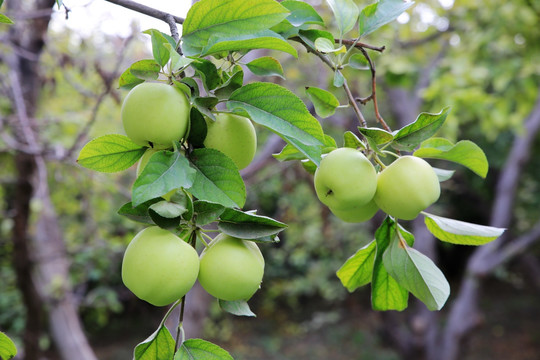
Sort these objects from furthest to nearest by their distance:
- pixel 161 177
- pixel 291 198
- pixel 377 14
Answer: pixel 291 198 < pixel 377 14 < pixel 161 177

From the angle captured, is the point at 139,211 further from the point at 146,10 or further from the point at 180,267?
the point at 146,10

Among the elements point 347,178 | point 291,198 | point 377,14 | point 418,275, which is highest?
point 377,14

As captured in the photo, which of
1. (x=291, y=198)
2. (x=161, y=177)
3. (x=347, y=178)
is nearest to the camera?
(x=161, y=177)

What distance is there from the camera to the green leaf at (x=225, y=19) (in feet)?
1.49

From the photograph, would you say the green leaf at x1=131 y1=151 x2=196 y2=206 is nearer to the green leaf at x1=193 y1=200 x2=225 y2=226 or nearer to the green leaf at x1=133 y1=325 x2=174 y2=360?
the green leaf at x1=193 y1=200 x2=225 y2=226

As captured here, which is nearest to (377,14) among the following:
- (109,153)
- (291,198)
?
(109,153)

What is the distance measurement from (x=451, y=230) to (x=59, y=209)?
3.05m

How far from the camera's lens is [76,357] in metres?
2.38

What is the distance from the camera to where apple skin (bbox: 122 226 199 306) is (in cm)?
43

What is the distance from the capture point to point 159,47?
435 millimetres

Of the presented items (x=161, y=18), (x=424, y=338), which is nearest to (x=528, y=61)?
(x=424, y=338)

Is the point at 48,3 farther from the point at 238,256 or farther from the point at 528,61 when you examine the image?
the point at 528,61

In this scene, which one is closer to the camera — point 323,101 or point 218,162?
point 218,162

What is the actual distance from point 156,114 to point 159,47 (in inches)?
2.5
